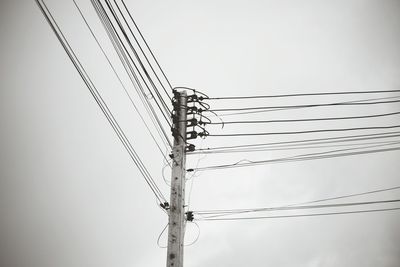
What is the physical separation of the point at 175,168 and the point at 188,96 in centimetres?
222

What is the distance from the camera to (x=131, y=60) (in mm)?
6801

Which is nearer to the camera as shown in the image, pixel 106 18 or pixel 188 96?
pixel 106 18

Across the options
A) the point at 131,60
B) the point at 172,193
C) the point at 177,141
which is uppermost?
the point at 131,60

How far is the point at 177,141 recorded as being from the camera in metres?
7.64

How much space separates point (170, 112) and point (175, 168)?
1.66 metres

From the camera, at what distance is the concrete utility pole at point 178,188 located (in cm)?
648

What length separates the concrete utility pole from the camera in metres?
6.48

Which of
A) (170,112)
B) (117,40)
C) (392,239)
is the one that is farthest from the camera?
(392,239)

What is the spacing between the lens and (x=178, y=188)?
700cm

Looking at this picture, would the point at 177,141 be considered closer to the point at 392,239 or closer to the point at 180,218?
the point at 180,218

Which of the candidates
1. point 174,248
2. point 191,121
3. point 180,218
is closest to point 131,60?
point 191,121

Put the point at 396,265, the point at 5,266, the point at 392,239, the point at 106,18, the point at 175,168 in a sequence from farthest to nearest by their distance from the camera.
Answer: the point at 392,239 → the point at 396,265 → the point at 5,266 → the point at 175,168 → the point at 106,18

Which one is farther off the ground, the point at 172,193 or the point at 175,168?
the point at 175,168

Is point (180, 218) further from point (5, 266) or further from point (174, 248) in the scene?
point (5, 266)
